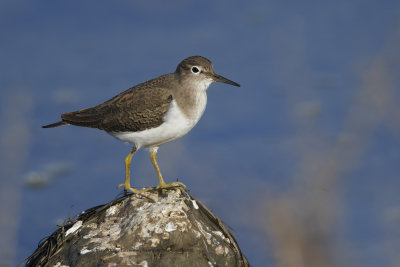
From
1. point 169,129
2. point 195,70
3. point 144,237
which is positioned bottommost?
point 144,237

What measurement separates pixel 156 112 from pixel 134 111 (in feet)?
0.96

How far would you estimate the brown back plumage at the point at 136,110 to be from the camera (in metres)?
7.40

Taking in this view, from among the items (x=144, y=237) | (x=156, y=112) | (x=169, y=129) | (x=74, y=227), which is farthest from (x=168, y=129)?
(x=144, y=237)

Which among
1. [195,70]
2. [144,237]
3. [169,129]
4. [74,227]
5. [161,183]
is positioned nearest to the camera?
[144,237]

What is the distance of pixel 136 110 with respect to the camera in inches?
294

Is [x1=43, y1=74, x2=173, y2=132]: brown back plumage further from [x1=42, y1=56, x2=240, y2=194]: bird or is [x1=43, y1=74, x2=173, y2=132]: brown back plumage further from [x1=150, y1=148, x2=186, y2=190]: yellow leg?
[x1=150, y1=148, x2=186, y2=190]: yellow leg

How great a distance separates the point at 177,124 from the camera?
23.8ft

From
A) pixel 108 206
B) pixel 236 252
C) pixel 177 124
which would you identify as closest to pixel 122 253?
pixel 108 206

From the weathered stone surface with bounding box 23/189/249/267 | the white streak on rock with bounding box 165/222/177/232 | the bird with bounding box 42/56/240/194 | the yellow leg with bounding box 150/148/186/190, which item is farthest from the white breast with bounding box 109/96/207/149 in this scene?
the white streak on rock with bounding box 165/222/177/232

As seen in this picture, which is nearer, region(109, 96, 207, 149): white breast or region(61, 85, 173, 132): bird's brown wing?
region(109, 96, 207, 149): white breast

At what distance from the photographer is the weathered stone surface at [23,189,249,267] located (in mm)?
5551

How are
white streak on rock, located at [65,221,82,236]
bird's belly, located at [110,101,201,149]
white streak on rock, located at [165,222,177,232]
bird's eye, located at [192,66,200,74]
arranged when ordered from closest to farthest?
white streak on rock, located at [165,222,177,232]
white streak on rock, located at [65,221,82,236]
bird's belly, located at [110,101,201,149]
bird's eye, located at [192,66,200,74]

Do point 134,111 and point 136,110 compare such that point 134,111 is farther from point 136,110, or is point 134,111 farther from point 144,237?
point 144,237

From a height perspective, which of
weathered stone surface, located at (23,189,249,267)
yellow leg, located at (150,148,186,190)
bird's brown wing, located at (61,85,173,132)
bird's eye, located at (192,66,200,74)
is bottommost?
weathered stone surface, located at (23,189,249,267)
